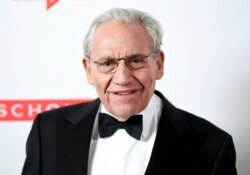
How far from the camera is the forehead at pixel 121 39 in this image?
4.41 ft

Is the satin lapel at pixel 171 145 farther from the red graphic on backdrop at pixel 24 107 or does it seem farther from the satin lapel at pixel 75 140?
the red graphic on backdrop at pixel 24 107

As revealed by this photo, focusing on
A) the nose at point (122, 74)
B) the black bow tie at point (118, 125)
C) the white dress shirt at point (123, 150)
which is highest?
the nose at point (122, 74)

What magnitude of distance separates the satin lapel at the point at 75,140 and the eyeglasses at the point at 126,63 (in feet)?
1.02

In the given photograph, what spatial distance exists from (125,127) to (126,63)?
12.6 inches

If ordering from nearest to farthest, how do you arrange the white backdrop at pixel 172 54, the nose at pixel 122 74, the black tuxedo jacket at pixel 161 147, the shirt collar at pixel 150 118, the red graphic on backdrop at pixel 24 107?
the nose at pixel 122 74 < the black tuxedo jacket at pixel 161 147 < the shirt collar at pixel 150 118 < the white backdrop at pixel 172 54 < the red graphic on backdrop at pixel 24 107

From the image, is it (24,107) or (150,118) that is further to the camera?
(24,107)

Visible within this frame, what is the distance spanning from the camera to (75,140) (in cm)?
151

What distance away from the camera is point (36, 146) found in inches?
62.2

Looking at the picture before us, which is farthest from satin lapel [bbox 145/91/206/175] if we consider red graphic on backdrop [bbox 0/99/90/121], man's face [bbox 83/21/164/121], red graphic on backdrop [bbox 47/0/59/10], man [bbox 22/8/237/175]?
red graphic on backdrop [bbox 47/0/59/10]

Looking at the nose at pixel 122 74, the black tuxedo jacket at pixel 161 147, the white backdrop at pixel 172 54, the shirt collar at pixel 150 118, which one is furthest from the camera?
the white backdrop at pixel 172 54

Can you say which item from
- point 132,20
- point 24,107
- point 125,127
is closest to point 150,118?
point 125,127

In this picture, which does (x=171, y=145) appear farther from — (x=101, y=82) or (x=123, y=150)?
(x=101, y=82)

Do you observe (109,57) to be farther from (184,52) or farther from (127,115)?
(184,52)

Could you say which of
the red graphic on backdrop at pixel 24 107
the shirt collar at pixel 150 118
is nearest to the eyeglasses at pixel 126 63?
the shirt collar at pixel 150 118
